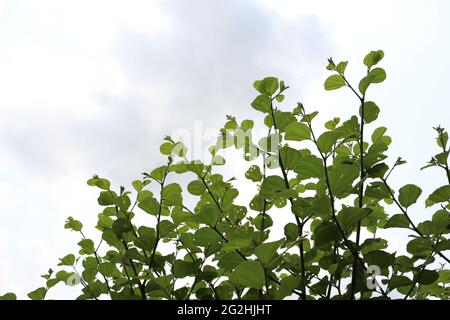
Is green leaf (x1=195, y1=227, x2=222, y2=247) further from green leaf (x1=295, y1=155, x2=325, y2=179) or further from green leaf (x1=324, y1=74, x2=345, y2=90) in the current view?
green leaf (x1=324, y1=74, x2=345, y2=90)

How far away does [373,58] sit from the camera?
7.25ft

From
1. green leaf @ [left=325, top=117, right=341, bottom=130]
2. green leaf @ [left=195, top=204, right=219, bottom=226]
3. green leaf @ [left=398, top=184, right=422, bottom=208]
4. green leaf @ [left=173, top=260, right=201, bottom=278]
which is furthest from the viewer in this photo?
green leaf @ [left=325, top=117, right=341, bottom=130]

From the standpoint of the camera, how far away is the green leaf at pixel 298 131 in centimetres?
202

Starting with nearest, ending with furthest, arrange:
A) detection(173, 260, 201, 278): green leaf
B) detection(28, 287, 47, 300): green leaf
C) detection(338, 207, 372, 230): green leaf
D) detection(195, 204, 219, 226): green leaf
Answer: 1. detection(338, 207, 372, 230): green leaf
2. detection(195, 204, 219, 226): green leaf
3. detection(173, 260, 201, 278): green leaf
4. detection(28, 287, 47, 300): green leaf

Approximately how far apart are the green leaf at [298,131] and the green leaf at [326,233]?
41 centimetres

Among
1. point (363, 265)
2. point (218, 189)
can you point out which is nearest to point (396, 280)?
point (363, 265)

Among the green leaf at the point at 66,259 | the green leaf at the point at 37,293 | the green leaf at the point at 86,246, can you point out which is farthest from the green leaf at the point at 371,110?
the green leaf at the point at 37,293

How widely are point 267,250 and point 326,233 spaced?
0.99 ft

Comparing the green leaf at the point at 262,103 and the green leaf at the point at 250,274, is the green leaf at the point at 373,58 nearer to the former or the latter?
the green leaf at the point at 262,103

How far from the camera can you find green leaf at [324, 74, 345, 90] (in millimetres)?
2283

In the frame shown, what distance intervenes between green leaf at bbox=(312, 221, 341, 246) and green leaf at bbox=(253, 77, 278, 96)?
0.65 meters

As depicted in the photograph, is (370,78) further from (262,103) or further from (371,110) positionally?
(262,103)

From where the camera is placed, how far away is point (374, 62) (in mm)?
2211

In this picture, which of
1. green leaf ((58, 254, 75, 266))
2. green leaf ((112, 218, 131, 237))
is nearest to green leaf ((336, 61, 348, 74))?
green leaf ((112, 218, 131, 237))
